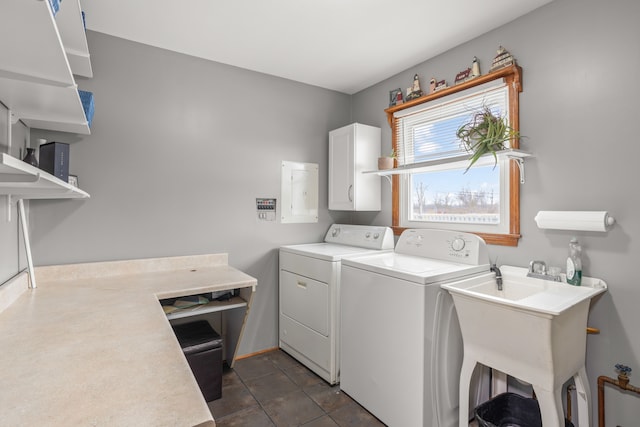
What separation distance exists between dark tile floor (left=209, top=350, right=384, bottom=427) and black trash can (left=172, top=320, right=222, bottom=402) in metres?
0.09

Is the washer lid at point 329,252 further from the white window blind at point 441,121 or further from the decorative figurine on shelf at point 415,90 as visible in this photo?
the decorative figurine on shelf at point 415,90

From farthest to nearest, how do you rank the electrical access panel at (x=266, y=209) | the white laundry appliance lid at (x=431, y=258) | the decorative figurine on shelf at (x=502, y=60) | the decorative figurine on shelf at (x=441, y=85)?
the electrical access panel at (x=266, y=209) < the decorative figurine on shelf at (x=441, y=85) < the decorative figurine on shelf at (x=502, y=60) < the white laundry appliance lid at (x=431, y=258)

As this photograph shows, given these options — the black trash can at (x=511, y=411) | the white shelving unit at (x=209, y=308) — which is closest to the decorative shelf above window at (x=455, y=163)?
the black trash can at (x=511, y=411)

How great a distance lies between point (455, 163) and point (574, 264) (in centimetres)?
91

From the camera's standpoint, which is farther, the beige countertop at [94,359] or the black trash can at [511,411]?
the black trash can at [511,411]

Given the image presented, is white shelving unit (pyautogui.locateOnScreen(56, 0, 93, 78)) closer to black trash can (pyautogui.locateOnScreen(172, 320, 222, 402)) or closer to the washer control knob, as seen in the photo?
black trash can (pyautogui.locateOnScreen(172, 320, 222, 402))

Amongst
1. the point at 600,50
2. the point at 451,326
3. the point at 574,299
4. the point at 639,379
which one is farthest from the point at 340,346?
the point at 600,50

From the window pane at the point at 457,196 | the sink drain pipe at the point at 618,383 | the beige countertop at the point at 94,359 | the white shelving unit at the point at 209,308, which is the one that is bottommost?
the sink drain pipe at the point at 618,383

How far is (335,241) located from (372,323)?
1.23 metres

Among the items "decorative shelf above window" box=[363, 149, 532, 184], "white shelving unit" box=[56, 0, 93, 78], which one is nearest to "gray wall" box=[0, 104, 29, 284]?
"white shelving unit" box=[56, 0, 93, 78]

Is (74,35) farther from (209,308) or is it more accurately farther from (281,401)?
(281,401)

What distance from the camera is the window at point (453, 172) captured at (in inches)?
82.7

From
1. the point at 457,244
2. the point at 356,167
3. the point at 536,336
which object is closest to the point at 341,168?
the point at 356,167

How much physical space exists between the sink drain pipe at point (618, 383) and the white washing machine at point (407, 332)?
2.25ft
